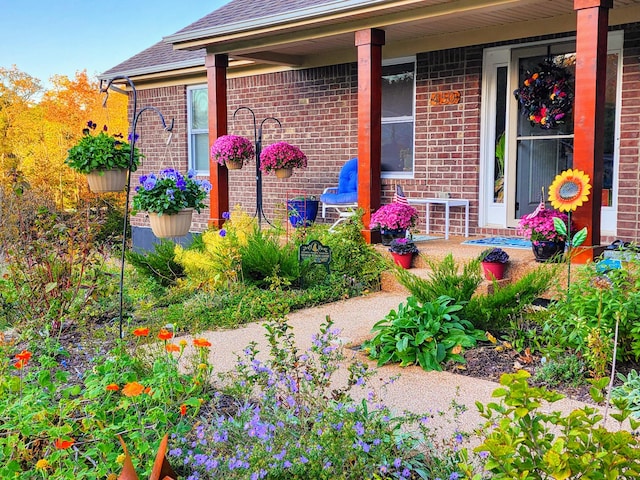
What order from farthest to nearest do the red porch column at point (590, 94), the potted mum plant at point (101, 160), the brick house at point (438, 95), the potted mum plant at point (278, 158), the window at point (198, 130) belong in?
1. the window at point (198, 130)
2. the potted mum plant at point (278, 158)
3. the brick house at point (438, 95)
4. the red porch column at point (590, 94)
5. the potted mum plant at point (101, 160)

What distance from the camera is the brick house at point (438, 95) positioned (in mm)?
6891

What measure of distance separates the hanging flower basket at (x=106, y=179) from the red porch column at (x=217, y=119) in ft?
11.4

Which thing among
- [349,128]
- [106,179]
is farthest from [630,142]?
[106,179]

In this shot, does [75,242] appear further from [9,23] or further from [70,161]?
[9,23]

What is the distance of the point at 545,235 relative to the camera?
20.1 ft

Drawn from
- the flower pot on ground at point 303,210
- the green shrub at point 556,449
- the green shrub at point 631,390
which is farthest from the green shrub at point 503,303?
the flower pot on ground at point 303,210

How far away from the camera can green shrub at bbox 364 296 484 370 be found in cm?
441

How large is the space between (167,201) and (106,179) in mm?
537

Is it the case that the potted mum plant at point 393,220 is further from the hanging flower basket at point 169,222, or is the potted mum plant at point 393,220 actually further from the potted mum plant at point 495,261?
the hanging flower basket at point 169,222

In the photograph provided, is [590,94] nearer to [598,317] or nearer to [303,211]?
[598,317]

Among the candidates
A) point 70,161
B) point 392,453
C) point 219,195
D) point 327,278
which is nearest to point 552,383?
point 392,453

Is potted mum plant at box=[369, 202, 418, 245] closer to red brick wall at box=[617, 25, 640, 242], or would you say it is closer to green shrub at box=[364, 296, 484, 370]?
red brick wall at box=[617, 25, 640, 242]

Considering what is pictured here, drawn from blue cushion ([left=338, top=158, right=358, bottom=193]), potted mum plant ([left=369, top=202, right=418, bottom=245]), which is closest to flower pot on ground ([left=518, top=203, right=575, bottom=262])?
potted mum plant ([left=369, top=202, right=418, bottom=245])

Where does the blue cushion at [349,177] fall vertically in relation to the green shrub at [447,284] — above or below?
above
